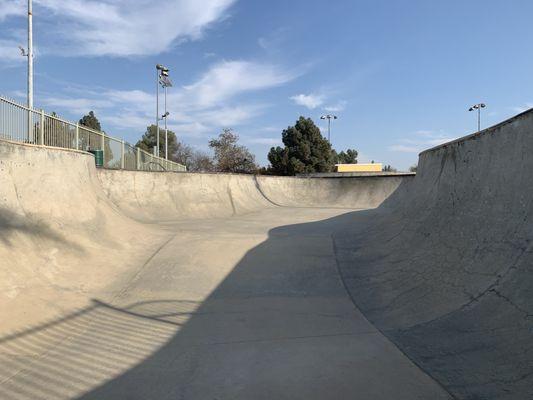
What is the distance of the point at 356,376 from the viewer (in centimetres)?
361

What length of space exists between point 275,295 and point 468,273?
2742 millimetres

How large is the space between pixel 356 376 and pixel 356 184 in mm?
20415

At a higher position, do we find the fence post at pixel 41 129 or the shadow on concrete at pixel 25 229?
the fence post at pixel 41 129

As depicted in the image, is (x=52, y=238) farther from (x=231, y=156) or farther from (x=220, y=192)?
(x=231, y=156)

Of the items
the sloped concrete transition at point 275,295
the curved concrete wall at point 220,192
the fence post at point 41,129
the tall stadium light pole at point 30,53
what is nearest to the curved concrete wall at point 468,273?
the sloped concrete transition at point 275,295

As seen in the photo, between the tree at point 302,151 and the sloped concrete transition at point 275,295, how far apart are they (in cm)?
5385

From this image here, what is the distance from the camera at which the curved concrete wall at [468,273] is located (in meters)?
3.46

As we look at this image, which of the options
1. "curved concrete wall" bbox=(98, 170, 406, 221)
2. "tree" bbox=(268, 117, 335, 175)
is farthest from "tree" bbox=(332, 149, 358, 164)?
"curved concrete wall" bbox=(98, 170, 406, 221)

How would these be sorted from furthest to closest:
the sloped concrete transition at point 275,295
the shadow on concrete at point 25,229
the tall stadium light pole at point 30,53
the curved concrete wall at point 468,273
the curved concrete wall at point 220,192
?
the tall stadium light pole at point 30,53
the curved concrete wall at point 220,192
the shadow on concrete at point 25,229
the sloped concrete transition at point 275,295
the curved concrete wall at point 468,273

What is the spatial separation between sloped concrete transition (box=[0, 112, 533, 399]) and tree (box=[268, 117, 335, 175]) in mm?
53850

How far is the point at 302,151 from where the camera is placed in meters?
64.0

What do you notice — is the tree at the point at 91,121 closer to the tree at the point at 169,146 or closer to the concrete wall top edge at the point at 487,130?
the tree at the point at 169,146

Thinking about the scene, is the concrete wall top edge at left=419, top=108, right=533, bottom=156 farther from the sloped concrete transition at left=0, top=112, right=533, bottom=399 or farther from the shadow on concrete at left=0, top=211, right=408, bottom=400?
the shadow on concrete at left=0, top=211, right=408, bottom=400

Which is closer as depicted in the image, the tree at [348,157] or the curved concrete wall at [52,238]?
the curved concrete wall at [52,238]
